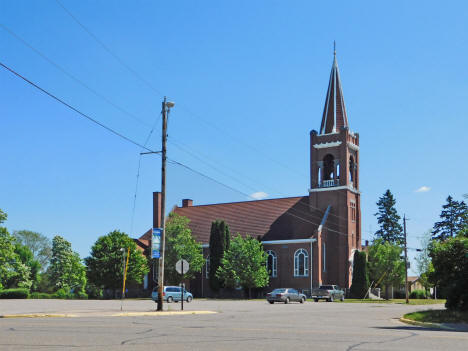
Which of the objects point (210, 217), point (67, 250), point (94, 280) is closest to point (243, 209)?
point (210, 217)

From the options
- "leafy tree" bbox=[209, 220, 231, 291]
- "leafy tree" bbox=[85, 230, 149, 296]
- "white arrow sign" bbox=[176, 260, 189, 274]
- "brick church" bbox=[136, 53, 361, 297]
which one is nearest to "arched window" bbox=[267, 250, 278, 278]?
"brick church" bbox=[136, 53, 361, 297]

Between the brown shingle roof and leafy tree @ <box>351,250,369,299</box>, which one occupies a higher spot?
the brown shingle roof

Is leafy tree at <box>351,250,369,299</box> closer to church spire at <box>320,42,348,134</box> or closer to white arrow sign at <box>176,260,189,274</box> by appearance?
church spire at <box>320,42,348,134</box>

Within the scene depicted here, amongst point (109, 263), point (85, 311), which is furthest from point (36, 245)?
point (85, 311)

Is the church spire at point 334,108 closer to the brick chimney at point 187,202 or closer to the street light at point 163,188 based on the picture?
the brick chimney at point 187,202

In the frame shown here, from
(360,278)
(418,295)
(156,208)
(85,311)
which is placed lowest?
(418,295)

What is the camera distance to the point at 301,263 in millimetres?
65500

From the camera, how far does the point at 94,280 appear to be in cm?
6231

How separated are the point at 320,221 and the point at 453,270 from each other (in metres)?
41.1

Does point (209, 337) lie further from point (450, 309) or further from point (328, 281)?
point (328, 281)

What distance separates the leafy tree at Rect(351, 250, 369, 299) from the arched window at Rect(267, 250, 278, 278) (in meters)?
9.35

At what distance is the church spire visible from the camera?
229ft

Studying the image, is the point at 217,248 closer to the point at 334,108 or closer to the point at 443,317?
the point at 334,108

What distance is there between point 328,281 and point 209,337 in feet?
174
